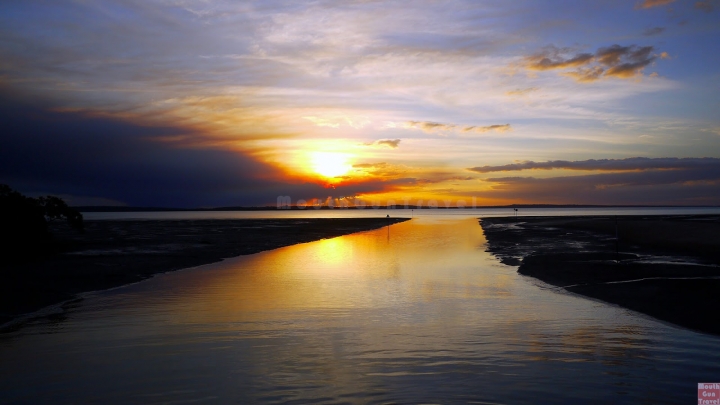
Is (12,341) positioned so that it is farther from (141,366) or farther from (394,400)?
(394,400)

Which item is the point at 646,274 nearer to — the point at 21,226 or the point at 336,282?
the point at 336,282

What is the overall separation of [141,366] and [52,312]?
8.06 meters

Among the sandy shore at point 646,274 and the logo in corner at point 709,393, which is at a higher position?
the sandy shore at point 646,274

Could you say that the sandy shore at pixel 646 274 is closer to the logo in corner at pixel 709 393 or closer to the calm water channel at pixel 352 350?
the calm water channel at pixel 352 350

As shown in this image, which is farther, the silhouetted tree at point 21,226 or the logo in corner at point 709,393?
the silhouetted tree at point 21,226

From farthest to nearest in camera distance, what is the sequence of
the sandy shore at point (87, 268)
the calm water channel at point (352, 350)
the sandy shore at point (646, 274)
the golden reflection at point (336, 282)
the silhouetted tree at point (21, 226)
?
the silhouetted tree at point (21, 226) → the sandy shore at point (87, 268) → the golden reflection at point (336, 282) → the sandy shore at point (646, 274) → the calm water channel at point (352, 350)

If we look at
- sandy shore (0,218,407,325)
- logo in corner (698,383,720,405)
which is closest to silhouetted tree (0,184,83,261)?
sandy shore (0,218,407,325)

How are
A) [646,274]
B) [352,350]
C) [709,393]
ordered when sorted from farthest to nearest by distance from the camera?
[646,274] → [352,350] → [709,393]

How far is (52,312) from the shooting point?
16.7 m

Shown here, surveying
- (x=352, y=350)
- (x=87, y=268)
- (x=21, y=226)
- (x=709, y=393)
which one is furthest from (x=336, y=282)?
(x=21, y=226)

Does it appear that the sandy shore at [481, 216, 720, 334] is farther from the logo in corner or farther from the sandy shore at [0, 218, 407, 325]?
the sandy shore at [0, 218, 407, 325]

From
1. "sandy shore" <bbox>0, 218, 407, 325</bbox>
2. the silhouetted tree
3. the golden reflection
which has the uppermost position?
the silhouetted tree

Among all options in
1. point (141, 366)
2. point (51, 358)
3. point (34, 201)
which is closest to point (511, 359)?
point (141, 366)

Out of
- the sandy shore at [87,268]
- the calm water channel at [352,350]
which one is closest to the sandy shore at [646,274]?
the calm water channel at [352,350]
